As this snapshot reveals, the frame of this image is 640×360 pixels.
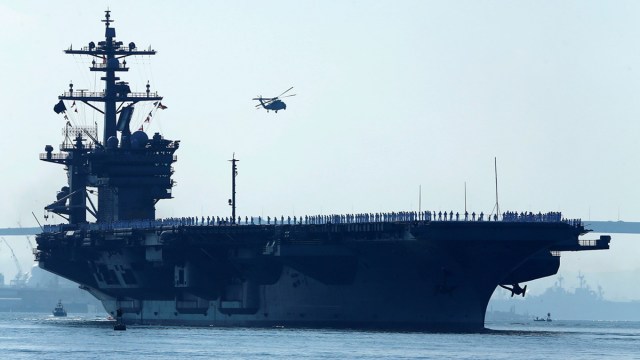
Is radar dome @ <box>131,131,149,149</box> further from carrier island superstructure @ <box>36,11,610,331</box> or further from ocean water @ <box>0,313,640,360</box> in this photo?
ocean water @ <box>0,313,640,360</box>

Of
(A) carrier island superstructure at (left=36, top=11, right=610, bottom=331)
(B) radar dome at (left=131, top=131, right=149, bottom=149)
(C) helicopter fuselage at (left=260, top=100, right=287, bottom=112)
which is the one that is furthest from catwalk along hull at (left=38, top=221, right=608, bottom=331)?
(C) helicopter fuselage at (left=260, top=100, right=287, bottom=112)

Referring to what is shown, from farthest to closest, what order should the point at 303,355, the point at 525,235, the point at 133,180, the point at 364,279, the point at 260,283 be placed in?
the point at 133,180
the point at 260,283
the point at 364,279
the point at 525,235
the point at 303,355

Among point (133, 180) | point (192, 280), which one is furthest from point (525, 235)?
point (133, 180)

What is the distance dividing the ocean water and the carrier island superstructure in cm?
204

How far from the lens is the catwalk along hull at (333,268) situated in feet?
238

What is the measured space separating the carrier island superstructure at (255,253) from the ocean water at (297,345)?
2.04m

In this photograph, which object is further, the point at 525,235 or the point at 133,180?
the point at 133,180

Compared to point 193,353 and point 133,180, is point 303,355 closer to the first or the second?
point 193,353

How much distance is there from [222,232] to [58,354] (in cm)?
1755

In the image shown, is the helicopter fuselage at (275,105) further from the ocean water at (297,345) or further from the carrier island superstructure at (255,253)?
the ocean water at (297,345)

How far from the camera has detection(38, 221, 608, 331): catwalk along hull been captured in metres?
72.6

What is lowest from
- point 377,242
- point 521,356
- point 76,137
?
point 521,356

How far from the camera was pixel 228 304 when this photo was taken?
3334 inches

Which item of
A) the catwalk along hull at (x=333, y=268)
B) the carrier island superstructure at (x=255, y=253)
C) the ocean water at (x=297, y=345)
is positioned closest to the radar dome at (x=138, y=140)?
the carrier island superstructure at (x=255, y=253)
